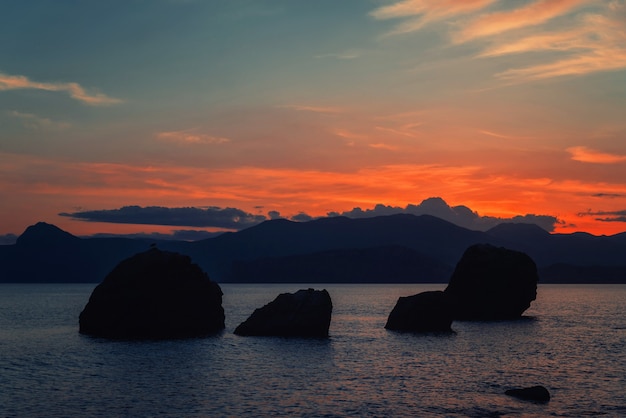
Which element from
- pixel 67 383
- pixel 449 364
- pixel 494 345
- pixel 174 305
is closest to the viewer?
pixel 67 383

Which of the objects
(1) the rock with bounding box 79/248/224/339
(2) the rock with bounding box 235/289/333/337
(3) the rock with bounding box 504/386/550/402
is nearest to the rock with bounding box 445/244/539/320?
(2) the rock with bounding box 235/289/333/337

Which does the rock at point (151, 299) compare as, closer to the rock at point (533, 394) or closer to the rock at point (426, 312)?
the rock at point (426, 312)

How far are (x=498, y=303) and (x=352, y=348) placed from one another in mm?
51055

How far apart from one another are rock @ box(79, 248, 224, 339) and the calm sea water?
3457 mm

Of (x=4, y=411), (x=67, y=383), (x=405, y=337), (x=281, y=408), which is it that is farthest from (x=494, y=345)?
(x=4, y=411)

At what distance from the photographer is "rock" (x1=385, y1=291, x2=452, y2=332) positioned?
8725 centimetres

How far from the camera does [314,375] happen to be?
53844mm

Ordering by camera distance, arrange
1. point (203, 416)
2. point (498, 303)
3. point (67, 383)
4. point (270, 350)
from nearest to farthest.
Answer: point (203, 416) → point (67, 383) → point (270, 350) → point (498, 303)

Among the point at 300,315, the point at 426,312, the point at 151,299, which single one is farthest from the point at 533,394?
the point at 151,299

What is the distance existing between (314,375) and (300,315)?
26.5m

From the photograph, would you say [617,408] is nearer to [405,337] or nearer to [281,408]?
[281,408]

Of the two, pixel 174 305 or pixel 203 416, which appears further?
pixel 174 305

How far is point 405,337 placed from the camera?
275 feet

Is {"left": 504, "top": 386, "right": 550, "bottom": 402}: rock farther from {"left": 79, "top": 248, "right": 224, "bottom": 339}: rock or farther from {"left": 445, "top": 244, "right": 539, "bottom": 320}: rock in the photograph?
{"left": 445, "top": 244, "right": 539, "bottom": 320}: rock
